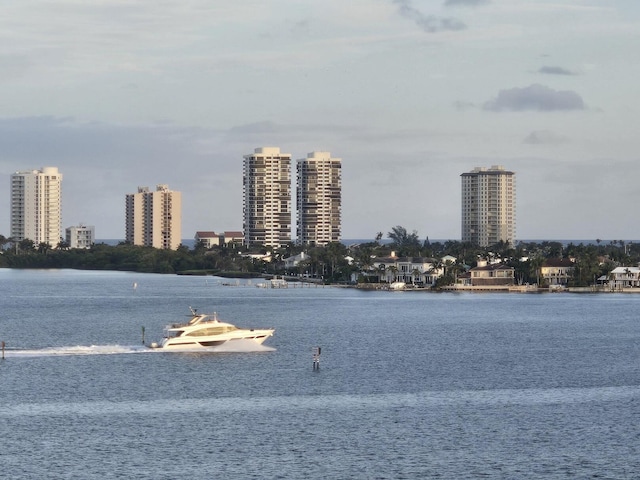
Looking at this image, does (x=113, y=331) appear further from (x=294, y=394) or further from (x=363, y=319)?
(x=294, y=394)

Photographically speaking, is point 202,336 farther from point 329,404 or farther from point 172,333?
point 329,404

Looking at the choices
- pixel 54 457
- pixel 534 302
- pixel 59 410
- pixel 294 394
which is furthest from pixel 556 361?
pixel 534 302

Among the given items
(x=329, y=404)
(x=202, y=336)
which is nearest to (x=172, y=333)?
(x=202, y=336)

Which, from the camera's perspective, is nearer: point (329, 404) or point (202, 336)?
point (329, 404)

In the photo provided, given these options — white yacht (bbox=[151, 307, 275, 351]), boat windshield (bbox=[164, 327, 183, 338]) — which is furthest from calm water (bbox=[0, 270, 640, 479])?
boat windshield (bbox=[164, 327, 183, 338])

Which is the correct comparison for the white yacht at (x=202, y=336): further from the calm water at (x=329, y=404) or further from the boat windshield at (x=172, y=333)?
the calm water at (x=329, y=404)

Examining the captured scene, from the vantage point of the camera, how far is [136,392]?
232ft

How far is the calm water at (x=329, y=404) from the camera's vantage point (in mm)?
52844

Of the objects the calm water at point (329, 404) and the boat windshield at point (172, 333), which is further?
the boat windshield at point (172, 333)

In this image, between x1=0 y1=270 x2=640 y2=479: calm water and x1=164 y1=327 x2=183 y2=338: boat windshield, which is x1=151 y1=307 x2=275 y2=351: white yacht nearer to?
x1=164 y1=327 x2=183 y2=338: boat windshield

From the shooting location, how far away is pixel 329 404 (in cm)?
6750

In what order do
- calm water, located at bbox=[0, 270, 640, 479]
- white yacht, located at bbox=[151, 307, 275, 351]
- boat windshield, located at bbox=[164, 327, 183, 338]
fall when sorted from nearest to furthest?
calm water, located at bbox=[0, 270, 640, 479], white yacht, located at bbox=[151, 307, 275, 351], boat windshield, located at bbox=[164, 327, 183, 338]

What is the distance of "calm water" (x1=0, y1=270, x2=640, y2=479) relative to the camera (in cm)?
5284

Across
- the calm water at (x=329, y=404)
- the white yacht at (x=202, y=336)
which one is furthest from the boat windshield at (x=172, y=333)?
the calm water at (x=329, y=404)
